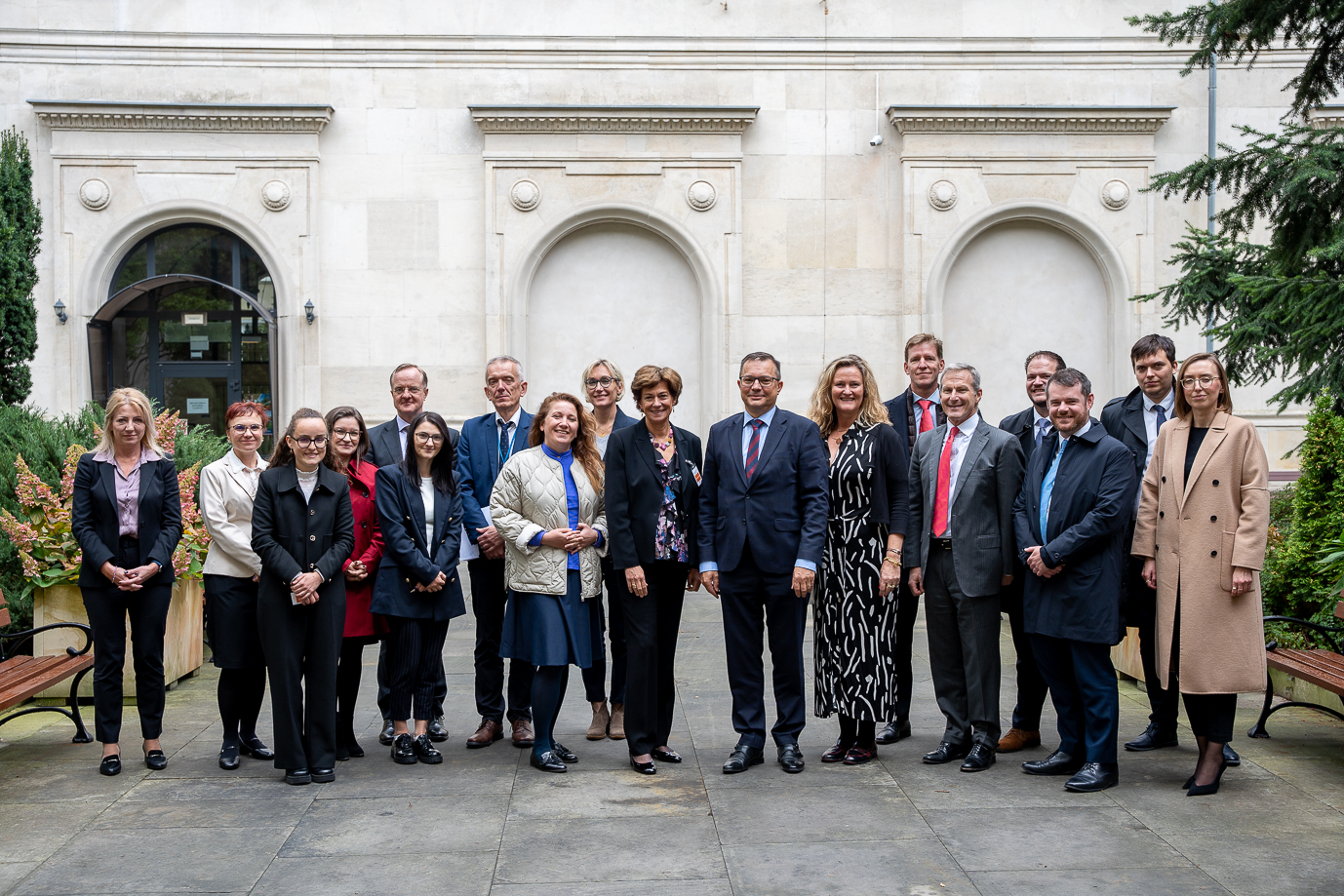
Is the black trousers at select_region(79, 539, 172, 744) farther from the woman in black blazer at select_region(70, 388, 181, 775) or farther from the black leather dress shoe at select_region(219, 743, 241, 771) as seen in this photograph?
the black leather dress shoe at select_region(219, 743, 241, 771)

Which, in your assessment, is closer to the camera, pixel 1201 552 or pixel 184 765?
pixel 1201 552

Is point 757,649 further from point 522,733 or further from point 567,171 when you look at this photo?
point 567,171

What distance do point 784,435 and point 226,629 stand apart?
3067 mm

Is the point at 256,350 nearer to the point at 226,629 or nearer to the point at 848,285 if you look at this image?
the point at 848,285

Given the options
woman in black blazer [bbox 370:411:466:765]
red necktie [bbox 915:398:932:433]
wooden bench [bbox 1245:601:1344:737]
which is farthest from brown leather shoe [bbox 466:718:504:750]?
wooden bench [bbox 1245:601:1344:737]

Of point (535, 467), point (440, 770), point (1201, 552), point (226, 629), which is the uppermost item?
point (535, 467)

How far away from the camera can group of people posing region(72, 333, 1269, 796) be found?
578cm

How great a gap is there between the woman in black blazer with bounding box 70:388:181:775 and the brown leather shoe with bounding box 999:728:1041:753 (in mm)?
4481

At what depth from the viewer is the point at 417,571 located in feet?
20.3

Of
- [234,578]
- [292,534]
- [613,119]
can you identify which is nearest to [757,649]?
[292,534]

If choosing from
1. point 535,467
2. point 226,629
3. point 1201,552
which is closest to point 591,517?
point 535,467

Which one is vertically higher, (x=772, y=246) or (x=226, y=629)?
(x=772, y=246)

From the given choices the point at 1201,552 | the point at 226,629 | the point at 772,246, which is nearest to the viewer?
the point at 1201,552

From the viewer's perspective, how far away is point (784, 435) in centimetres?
607
